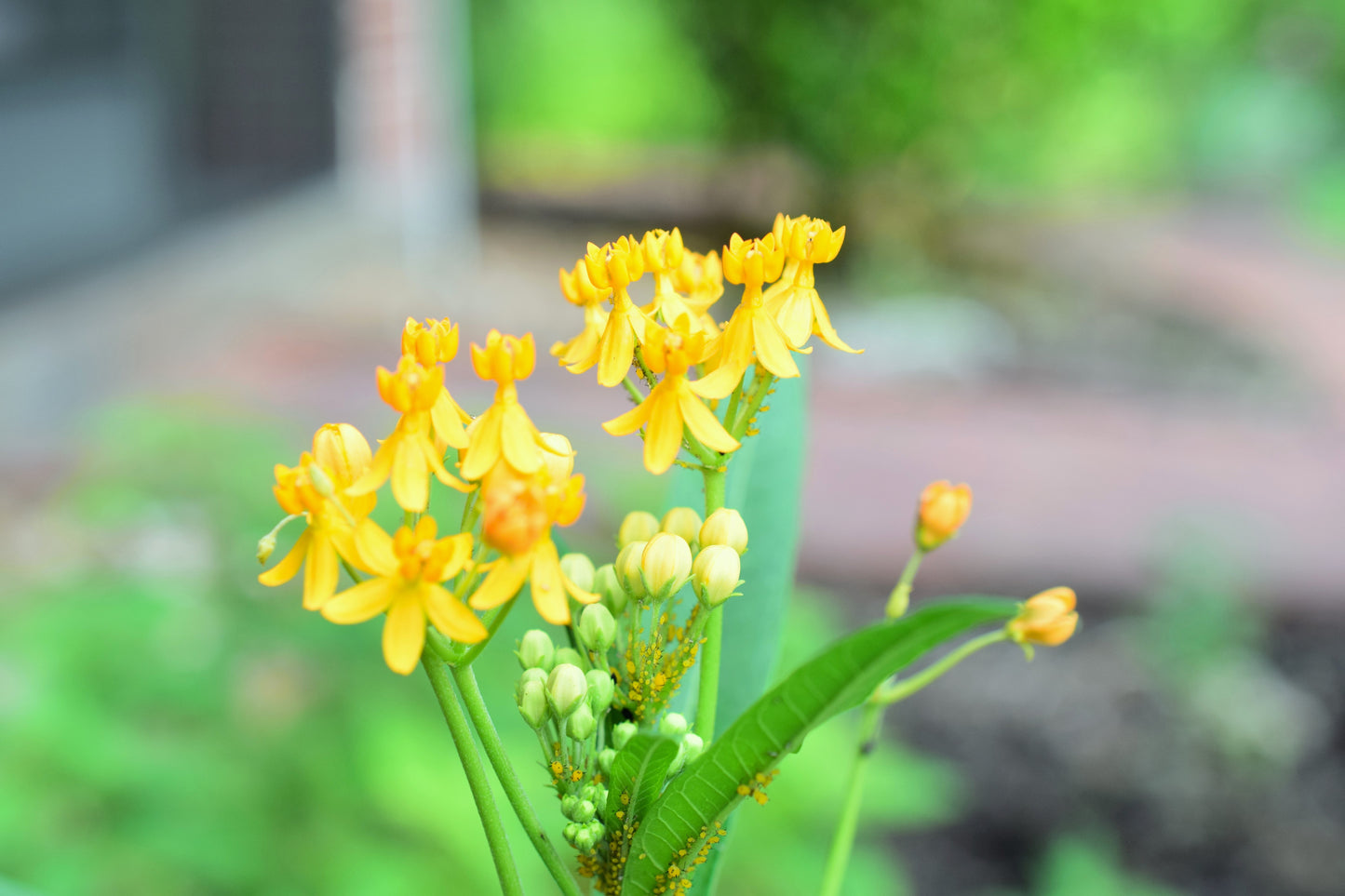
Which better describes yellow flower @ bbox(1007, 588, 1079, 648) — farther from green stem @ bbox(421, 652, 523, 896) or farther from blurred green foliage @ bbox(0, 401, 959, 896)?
blurred green foliage @ bbox(0, 401, 959, 896)

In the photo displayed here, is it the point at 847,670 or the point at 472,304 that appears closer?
the point at 847,670

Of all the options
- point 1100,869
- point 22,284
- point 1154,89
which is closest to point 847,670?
point 1100,869

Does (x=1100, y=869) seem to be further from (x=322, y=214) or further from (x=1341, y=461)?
(x=322, y=214)

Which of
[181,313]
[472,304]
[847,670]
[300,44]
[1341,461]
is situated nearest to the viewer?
[847,670]

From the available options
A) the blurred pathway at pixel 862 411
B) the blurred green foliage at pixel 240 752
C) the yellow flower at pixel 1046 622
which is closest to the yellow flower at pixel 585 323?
the yellow flower at pixel 1046 622

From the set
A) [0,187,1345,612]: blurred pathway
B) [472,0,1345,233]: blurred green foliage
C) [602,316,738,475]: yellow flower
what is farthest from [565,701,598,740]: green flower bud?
[472,0,1345,233]: blurred green foliage

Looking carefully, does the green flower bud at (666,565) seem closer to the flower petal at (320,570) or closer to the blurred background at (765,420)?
the flower petal at (320,570)
